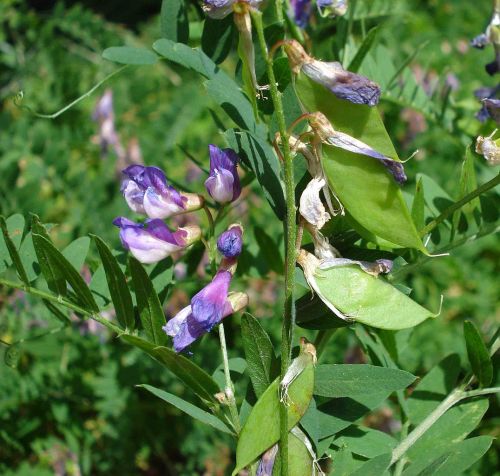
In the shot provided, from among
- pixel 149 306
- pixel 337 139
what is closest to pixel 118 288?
pixel 149 306

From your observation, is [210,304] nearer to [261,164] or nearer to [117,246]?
[261,164]

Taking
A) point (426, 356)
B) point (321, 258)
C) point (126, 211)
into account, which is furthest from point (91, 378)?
point (321, 258)

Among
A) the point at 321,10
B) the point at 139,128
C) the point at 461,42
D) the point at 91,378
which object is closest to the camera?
A: the point at 321,10

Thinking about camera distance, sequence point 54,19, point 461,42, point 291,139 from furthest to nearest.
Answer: point 461,42, point 54,19, point 291,139

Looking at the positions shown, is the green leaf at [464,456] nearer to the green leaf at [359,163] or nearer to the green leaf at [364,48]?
the green leaf at [359,163]

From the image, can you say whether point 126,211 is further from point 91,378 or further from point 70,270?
point 70,270

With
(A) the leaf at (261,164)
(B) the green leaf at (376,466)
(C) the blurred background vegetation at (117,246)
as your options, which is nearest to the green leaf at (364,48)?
(C) the blurred background vegetation at (117,246)
